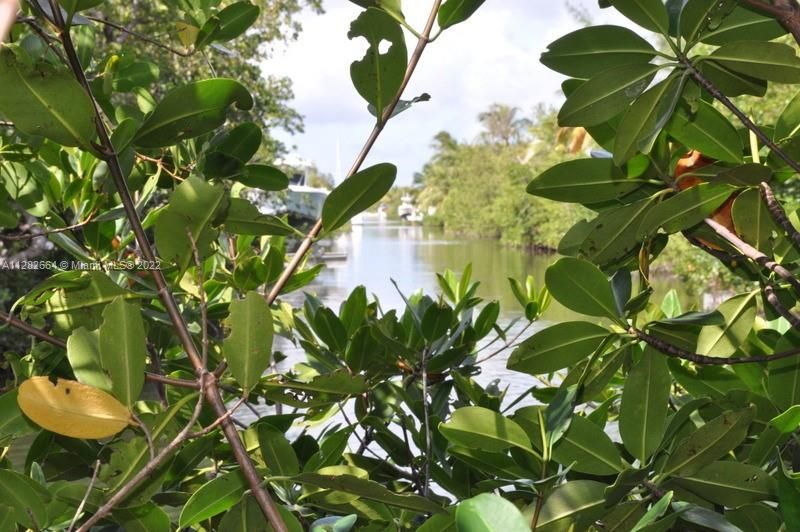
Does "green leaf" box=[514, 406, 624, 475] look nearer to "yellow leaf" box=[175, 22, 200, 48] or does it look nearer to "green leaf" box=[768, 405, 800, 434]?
"green leaf" box=[768, 405, 800, 434]

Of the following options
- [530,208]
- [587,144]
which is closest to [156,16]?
[587,144]

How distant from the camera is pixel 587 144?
1175cm

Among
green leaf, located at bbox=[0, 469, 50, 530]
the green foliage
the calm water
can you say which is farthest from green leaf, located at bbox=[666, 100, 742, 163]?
the calm water

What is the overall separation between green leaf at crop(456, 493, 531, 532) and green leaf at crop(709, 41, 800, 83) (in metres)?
0.32

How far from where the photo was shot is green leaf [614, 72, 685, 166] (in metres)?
0.48

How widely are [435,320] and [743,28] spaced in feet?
1.21

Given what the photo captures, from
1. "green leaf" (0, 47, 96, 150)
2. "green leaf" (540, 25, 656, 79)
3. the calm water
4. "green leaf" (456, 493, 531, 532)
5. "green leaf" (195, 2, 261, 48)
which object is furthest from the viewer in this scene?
the calm water

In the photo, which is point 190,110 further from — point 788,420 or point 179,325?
point 788,420

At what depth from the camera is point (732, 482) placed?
0.47 metres

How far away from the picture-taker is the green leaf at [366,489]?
1.41 feet

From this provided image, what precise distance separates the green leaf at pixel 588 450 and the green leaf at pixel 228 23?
16.6 inches

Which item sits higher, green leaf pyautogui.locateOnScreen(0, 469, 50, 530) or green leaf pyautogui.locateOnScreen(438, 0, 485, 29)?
green leaf pyautogui.locateOnScreen(438, 0, 485, 29)

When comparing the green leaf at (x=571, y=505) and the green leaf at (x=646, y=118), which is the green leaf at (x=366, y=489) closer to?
the green leaf at (x=571, y=505)

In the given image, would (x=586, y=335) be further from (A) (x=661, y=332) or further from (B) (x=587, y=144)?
(B) (x=587, y=144)
